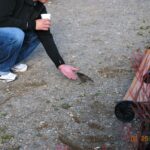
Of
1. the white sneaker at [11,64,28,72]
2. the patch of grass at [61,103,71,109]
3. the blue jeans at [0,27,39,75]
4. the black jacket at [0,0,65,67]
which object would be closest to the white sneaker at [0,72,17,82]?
the blue jeans at [0,27,39,75]

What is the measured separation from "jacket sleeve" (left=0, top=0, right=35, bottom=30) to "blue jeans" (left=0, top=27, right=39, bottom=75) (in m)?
0.05

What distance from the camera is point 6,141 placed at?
12.1 ft

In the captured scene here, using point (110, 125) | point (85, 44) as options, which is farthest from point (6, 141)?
point (85, 44)

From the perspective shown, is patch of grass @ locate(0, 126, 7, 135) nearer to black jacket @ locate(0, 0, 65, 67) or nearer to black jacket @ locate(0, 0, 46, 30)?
black jacket @ locate(0, 0, 65, 67)

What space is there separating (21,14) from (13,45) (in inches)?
13.1

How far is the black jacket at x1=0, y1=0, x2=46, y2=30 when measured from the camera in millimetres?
4473

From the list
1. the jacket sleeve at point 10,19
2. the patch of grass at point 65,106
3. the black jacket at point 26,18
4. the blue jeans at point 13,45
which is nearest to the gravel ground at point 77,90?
the patch of grass at point 65,106

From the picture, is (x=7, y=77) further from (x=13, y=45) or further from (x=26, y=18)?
(x=26, y=18)

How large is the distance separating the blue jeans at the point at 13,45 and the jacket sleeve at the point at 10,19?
5 centimetres

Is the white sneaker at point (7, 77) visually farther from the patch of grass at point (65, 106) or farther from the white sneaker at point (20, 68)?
the patch of grass at point (65, 106)

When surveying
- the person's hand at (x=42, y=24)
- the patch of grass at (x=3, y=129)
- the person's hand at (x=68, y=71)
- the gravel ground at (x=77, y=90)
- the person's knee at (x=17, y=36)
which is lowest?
the gravel ground at (x=77, y=90)

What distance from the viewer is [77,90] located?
452 cm

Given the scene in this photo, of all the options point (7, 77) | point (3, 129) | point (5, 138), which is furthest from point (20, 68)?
point (5, 138)

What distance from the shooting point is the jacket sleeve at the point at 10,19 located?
14.5 ft
